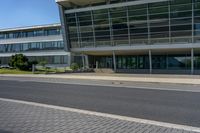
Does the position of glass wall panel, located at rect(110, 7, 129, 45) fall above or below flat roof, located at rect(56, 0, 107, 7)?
below

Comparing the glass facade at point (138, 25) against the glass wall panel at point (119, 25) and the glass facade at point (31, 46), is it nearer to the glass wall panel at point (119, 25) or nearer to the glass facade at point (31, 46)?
the glass wall panel at point (119, 25)

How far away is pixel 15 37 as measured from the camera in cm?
8294

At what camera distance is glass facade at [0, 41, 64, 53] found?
7494 cm

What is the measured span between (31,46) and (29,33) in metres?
3.57

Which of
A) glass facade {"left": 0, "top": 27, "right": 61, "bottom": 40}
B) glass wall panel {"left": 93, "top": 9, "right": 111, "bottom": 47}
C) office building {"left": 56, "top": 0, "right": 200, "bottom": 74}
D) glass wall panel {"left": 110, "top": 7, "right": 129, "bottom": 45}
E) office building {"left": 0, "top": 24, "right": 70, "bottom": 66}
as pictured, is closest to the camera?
office building {"left": 56, "top": 0, "right": 200, "bottom": 74}

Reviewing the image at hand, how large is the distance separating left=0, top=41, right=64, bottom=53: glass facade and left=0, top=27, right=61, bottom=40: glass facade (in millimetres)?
2250

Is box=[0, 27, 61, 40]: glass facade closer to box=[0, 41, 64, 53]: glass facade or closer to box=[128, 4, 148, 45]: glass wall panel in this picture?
box=[0, 41, 64, 53]: glass facade

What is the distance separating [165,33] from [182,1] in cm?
509

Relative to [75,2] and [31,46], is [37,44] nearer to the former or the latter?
[31,46]

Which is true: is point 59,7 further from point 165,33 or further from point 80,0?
point 165,33

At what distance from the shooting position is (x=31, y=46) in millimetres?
80125

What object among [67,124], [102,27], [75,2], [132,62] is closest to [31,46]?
[75,2]

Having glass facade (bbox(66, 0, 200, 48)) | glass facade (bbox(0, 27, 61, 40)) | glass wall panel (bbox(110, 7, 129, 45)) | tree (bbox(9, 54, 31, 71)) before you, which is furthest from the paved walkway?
glass facade (bbox(0, 27, 61, 40))

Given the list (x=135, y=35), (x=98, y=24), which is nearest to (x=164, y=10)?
(x=135, y=35)
